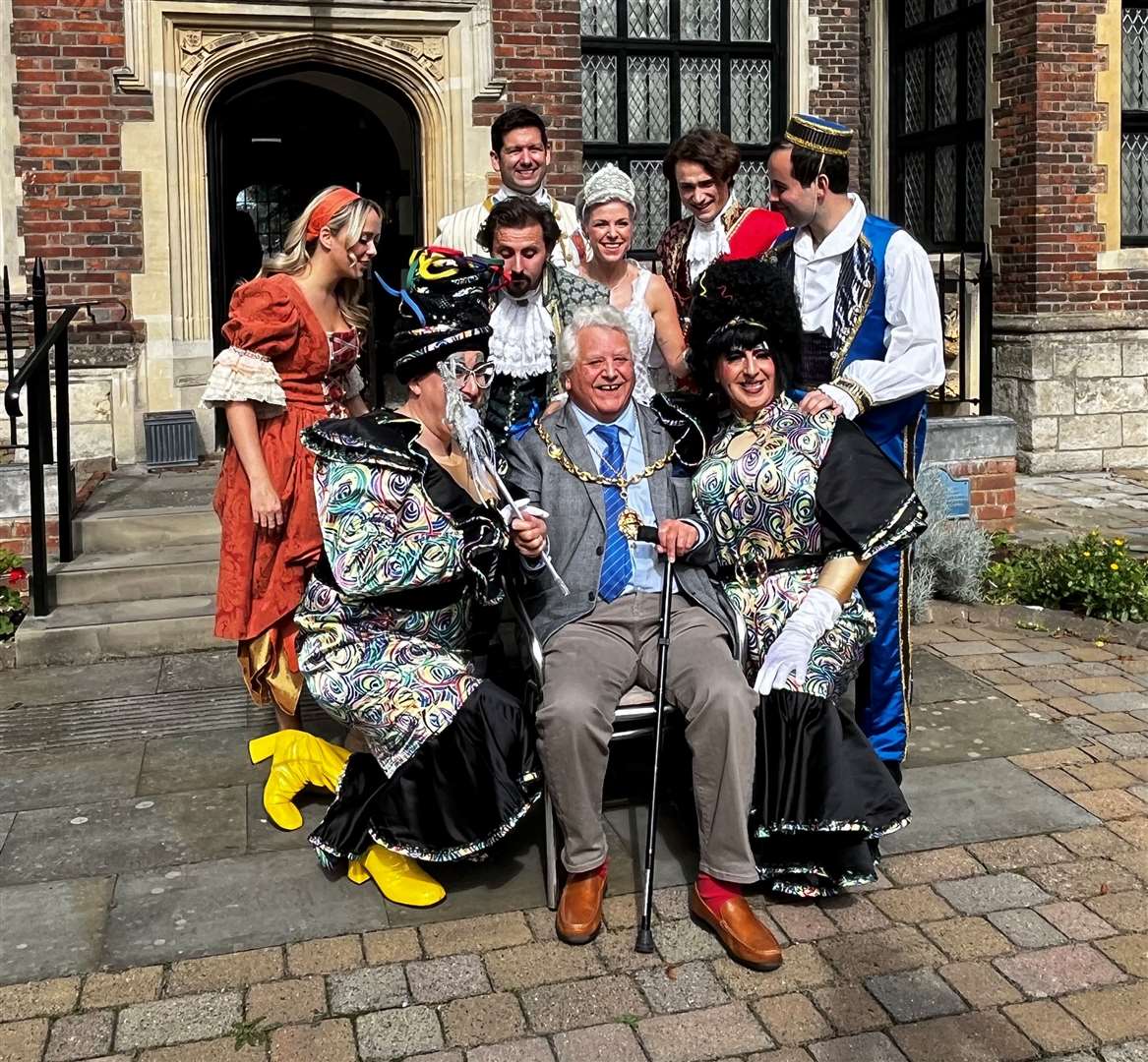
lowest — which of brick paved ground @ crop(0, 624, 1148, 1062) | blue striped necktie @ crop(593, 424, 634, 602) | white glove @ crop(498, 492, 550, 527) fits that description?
brick paved ground @ crop(0, 624, 1148, 1062)

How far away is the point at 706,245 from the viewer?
14.6 ft

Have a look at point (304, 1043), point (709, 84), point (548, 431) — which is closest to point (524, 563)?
point (548, 431)

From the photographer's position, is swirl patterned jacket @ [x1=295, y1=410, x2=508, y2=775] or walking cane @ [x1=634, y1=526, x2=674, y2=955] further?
swirl patterned jacket @ [x1=295, y1=410, x2=508, y2=775]

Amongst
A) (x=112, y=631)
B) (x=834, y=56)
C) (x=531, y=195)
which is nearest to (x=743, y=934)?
(x=531, y=195)

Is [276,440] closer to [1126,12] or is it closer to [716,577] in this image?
[716,577]

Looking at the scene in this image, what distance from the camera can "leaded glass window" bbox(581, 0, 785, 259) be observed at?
34.7 feet

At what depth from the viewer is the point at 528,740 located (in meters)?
3.52

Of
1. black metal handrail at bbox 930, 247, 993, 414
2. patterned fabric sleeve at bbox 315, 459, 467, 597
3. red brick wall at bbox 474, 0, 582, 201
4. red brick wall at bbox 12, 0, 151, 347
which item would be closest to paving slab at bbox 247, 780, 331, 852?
patterned fabric sleeve at bbox 315, 459, 467, 597

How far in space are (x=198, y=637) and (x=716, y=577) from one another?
9.82 ft

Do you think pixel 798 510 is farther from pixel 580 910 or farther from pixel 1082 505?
pixel 1082 505

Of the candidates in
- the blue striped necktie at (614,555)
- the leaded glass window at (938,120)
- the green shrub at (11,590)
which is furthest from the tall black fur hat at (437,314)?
the leaded glass window at (938,120)

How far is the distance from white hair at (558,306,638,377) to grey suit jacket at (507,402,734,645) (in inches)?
5.7

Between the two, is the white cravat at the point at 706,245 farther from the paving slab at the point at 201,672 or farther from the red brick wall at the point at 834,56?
the red brick wall at the point at 834,56

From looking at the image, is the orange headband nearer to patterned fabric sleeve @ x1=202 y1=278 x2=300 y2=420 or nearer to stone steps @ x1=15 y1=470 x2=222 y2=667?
patterned fabric sleeve @ x1=202 y1=278 x2=300 y2=420
